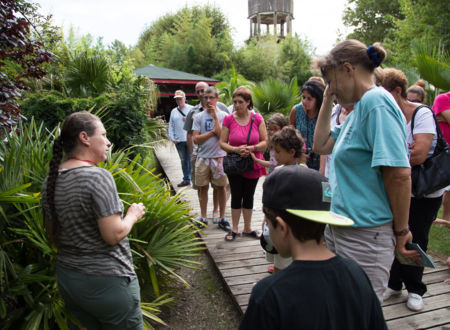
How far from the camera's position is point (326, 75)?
5.83ft

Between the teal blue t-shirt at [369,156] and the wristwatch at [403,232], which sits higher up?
the teal blue t-shirt at [369,156]

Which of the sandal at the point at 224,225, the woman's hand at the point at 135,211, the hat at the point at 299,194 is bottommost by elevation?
the sandal at the point at 224,225

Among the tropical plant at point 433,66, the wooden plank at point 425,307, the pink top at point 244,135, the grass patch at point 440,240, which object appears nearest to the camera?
the wooden plank at point 425,307

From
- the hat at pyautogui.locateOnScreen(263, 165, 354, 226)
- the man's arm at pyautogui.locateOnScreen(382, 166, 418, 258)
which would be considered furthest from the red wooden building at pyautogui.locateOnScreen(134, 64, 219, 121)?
the hat at pyautogui.locateOnScreen(263, 165, 354, 226)

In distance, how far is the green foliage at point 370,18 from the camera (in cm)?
2928

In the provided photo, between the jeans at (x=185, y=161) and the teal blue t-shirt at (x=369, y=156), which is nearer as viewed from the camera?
the teal blue t-shirt at (x=369, y=156)

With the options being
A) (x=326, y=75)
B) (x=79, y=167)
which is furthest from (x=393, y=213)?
(x=79, y=167)

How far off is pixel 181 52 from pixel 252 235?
2652cm

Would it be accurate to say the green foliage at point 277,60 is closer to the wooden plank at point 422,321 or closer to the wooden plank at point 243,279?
the wooden plank at point 243,279

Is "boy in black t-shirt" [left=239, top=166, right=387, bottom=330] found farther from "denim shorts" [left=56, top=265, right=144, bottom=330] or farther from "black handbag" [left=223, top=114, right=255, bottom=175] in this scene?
"black handbag" [left=223, top=114, right=255, bottom=175]

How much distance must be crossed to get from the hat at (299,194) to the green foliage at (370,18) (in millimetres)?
32042

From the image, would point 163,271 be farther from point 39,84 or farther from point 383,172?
point 39,84

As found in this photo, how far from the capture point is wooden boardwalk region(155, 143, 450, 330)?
271cm

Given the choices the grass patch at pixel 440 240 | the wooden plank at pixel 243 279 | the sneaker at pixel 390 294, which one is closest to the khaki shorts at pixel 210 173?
the wooden plank at pixel 243 279
